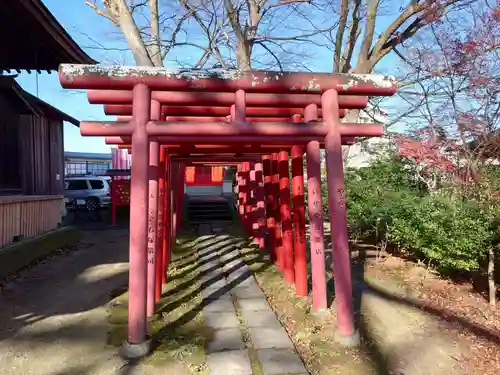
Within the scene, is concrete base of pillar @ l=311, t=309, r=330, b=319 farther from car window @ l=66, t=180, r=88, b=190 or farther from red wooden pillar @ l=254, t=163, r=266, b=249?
car window @ l=66, t=180, r=88, b=190

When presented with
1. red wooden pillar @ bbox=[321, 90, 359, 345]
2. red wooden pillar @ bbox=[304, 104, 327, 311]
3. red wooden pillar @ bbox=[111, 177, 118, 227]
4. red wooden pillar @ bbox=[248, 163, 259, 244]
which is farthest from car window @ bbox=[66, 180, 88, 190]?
red wooden pillar @ bbox=[321, 90, 359, 345]

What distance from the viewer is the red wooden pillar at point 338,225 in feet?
13.9

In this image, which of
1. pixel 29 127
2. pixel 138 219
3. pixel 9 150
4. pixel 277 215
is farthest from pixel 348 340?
pixel 29 127

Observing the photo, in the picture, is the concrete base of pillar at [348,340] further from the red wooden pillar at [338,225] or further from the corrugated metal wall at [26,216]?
the corrugated metal wall at [26,216]

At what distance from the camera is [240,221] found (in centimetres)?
1486

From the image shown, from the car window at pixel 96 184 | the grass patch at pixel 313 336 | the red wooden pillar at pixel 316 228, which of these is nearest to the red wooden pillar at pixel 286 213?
the grass patch at pixel 313 336

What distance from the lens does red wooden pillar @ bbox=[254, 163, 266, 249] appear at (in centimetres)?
970

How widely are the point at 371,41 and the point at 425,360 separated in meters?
8.78

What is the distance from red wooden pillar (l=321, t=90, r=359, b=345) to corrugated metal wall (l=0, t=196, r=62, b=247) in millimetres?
5994

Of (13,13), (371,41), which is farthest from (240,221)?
(13,13)

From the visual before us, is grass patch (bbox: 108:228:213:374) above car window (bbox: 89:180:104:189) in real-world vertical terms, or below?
below

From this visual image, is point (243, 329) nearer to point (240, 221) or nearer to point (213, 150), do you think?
point (213, 150)

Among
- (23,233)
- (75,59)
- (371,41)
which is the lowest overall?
(23,233)

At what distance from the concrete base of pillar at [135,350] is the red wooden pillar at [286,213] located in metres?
3.06
